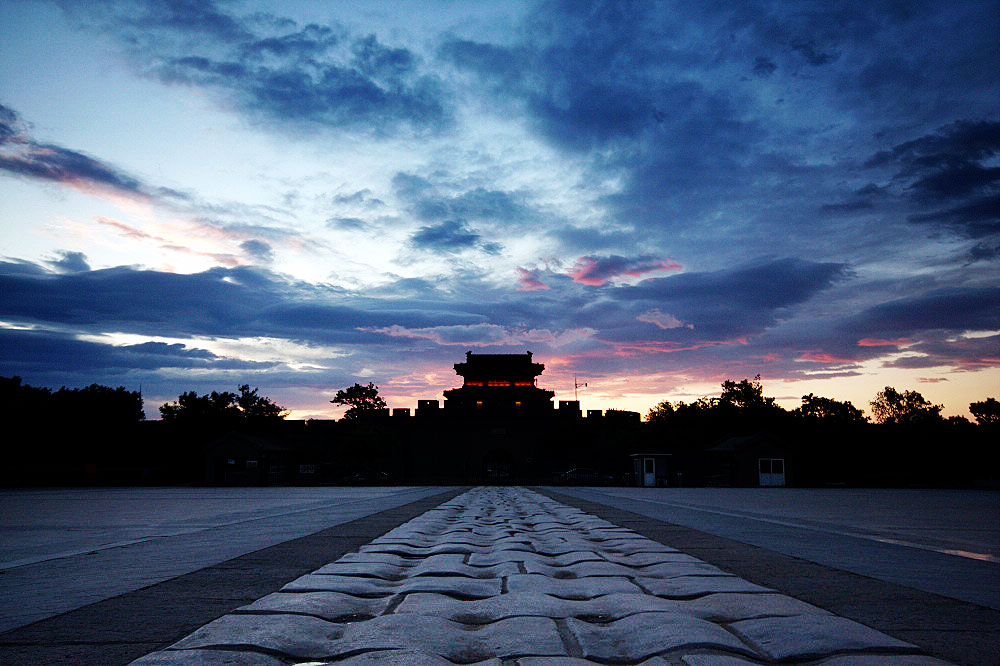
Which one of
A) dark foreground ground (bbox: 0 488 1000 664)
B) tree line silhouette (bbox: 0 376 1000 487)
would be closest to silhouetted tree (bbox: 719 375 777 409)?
tree line silhouette (bbox: 0 376 1000 487)

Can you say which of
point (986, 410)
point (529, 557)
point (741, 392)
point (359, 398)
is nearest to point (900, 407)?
point (986, 410)

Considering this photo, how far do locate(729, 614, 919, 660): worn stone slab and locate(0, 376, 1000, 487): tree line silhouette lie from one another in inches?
1362

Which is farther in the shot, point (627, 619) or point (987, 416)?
point (987, 416)

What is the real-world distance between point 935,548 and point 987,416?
300ft

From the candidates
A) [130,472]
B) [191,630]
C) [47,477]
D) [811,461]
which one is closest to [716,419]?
[811,461]

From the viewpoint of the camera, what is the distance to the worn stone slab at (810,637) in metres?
2.55

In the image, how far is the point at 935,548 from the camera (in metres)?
6.89

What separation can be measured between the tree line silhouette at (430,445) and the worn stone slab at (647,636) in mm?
34839

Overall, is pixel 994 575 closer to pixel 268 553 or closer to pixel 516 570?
pixel 516 570

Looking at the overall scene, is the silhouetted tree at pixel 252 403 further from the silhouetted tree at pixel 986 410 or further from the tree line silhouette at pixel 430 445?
the silhouetted tree at pixel 986 410

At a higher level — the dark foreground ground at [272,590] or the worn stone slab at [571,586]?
the worn stone slab at [571,586]

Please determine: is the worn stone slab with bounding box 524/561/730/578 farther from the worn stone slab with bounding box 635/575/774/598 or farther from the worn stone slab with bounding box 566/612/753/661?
the worn stone slab with bounding box 566/612/753/661

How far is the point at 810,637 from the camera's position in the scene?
273 cm

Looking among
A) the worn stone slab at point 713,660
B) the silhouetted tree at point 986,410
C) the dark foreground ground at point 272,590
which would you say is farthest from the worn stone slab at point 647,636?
the silhouetted tree at point 986,410
